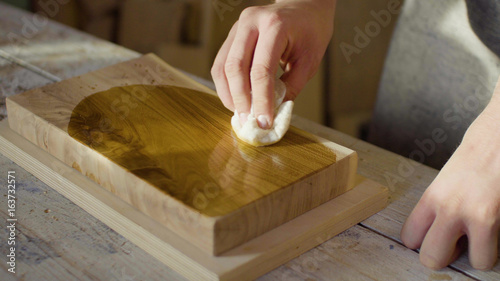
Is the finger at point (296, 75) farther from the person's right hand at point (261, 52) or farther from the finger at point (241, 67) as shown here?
the finger at point (241, 67)

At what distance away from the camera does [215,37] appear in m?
3.10

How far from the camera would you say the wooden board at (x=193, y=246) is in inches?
27.8

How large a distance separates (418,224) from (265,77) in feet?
1.23

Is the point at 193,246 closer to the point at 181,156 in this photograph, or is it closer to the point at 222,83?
the point at 181,156

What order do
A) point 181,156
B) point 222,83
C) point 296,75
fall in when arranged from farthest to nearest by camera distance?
point 296,75, point 222,83, point 181,156

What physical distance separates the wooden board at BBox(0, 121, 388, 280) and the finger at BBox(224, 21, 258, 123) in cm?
25

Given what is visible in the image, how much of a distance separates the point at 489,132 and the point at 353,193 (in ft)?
0.82

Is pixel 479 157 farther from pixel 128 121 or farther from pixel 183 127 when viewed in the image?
pixel 128 121

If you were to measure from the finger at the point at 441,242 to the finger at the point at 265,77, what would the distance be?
34 centimetres
